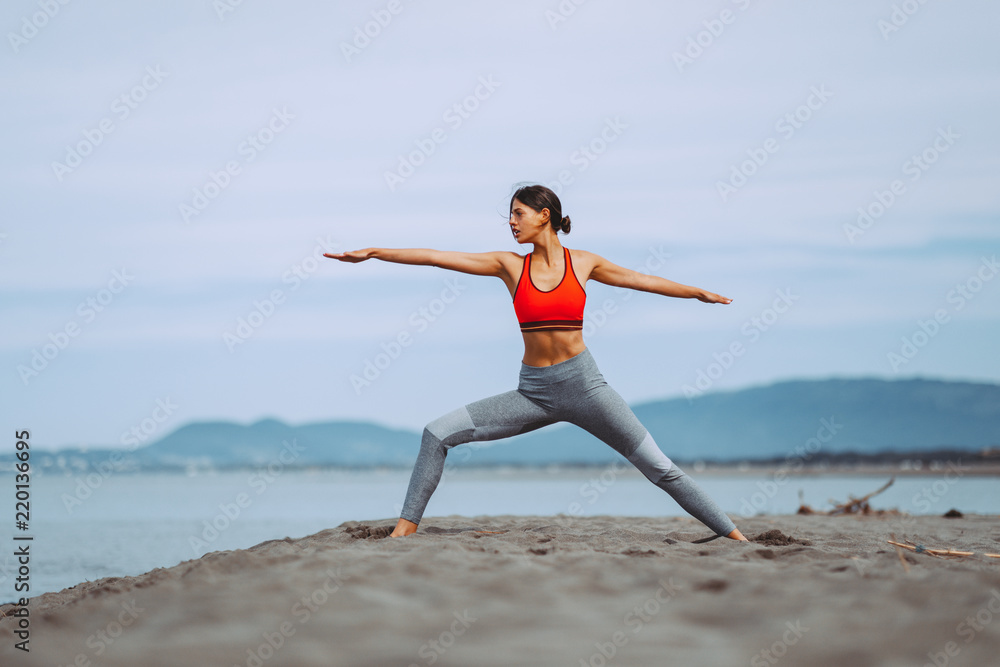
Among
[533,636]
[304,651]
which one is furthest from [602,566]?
[304,651]

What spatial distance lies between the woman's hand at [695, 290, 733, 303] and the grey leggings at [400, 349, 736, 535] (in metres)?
0.91

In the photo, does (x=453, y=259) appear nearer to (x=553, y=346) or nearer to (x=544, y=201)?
(x=544, y=201)

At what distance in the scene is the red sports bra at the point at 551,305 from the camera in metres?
5.68

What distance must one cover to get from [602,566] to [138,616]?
2.11 metres

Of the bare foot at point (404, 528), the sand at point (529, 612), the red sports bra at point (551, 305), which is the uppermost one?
the red sports bra at point (551, 305)

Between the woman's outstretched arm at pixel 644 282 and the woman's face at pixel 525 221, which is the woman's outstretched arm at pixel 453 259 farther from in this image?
the woman's outstretched arm at pixel 644 282

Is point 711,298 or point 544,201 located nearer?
point 544,201

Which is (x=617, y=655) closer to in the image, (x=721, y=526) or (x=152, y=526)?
(x=721, y=526)

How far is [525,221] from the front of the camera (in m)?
5.75

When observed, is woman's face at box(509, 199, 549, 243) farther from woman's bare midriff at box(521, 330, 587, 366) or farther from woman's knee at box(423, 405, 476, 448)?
woman's knee at box(423, 405, 476, 448)

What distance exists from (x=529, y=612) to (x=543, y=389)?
7.56ft

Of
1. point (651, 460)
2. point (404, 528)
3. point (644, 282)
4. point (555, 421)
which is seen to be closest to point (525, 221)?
point (644, 282)

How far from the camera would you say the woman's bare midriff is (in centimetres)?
568

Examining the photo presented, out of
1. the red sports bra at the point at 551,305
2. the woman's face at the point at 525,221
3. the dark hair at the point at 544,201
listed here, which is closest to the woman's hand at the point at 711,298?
the red sports bra at the point at 551,305
